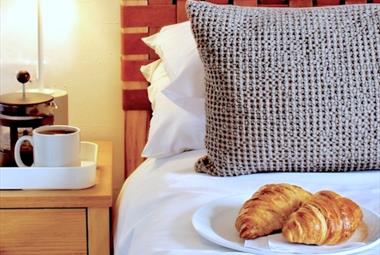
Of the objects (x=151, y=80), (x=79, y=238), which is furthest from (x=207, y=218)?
(x=151, y=80)

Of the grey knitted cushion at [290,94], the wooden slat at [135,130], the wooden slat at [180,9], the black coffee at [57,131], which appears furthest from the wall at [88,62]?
the grey knitted cushion at [290,94]

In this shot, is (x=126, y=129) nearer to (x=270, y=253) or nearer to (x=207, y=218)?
(x=207, y=218)

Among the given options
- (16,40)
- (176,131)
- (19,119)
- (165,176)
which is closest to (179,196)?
(165,176)

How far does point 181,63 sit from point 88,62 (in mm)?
487

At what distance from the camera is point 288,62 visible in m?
1.62

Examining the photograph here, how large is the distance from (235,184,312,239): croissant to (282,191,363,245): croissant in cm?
3

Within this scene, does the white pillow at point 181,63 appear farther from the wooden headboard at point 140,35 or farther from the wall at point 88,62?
the wall at point 88,62

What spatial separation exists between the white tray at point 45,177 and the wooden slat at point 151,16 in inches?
21.1

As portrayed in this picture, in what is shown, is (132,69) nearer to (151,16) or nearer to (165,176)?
(151,16)

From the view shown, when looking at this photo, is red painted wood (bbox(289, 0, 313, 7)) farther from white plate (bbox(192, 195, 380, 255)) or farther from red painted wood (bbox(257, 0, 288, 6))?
white plate (bbox(192, 195, 380, 255))

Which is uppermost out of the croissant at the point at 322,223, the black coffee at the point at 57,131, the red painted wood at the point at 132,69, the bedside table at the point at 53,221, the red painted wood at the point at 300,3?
the red painted wood at the point at 300,3

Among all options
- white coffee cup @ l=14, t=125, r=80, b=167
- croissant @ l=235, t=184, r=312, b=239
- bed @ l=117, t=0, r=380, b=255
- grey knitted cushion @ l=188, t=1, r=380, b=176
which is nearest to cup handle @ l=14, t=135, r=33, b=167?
white coffee cup @ l=14, t=125, r=80, b=167

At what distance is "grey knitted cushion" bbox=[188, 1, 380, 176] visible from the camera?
1609 millimetres

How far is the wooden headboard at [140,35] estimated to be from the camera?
2121mm
